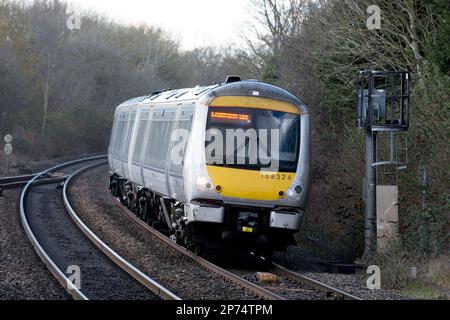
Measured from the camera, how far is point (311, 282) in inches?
493

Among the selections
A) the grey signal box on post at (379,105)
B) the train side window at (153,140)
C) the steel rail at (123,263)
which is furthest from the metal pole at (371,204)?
the steel rail at (123,263)

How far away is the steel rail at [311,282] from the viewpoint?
1123 cm

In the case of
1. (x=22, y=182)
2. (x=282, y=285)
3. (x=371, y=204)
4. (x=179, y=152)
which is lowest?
(x=282, y=285)

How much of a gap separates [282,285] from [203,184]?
2.33 metres

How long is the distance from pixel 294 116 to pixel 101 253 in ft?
13.9

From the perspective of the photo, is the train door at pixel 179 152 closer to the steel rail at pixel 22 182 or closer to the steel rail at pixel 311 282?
the steel rail at pixel 311 282

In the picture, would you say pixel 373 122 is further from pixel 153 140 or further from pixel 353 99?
pixel 353 99

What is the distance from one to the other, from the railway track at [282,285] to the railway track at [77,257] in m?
1.34

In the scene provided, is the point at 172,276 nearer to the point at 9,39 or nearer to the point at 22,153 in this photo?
the point at 22,153

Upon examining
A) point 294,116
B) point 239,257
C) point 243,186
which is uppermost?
point 294,116

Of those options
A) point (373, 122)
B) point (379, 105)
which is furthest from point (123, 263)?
point (379, 105)

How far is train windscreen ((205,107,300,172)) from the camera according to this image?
1410 centimetres

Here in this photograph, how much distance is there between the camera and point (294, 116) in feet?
47.6

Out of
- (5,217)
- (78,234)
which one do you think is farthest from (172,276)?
(5,217)
